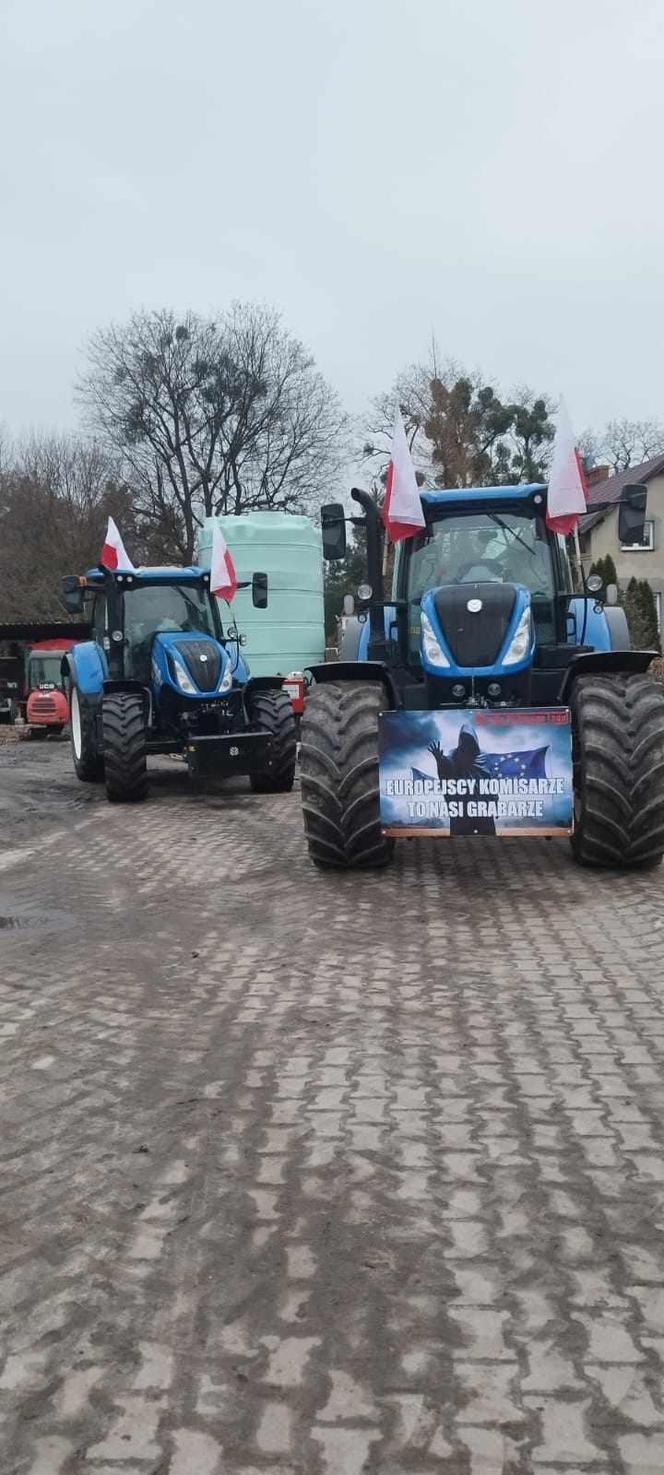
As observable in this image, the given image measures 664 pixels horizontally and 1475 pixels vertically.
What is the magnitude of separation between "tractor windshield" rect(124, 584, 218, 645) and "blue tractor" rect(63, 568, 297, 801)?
0.01 metres

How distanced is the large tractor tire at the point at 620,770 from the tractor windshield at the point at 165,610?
6.97 m

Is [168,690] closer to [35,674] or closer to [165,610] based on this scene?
[165,610]

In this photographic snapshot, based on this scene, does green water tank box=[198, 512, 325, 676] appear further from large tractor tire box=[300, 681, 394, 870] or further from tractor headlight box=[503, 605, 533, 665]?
large tractor tire box=[300, 681, 394, 870]

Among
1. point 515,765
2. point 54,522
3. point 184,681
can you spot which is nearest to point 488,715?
point 515,765

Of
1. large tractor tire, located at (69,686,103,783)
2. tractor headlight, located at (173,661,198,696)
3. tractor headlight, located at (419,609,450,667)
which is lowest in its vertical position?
large tractor tire, located at (69,686,103,783)

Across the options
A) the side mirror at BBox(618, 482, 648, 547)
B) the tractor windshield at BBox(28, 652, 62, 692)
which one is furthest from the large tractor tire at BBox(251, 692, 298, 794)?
the tractor windshield at BBox(28, 652, 62, 692)

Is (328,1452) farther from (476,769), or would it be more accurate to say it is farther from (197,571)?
(197,571)

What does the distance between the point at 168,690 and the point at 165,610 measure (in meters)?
1.32

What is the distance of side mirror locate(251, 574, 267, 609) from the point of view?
14820mm

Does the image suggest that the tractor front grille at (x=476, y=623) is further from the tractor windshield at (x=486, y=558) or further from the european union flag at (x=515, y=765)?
the european union flag at (x=515, y=765)

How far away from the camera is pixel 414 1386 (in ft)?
8.73

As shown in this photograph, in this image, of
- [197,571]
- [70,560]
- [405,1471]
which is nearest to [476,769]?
[405,1471]

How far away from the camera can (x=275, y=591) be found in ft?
61.6

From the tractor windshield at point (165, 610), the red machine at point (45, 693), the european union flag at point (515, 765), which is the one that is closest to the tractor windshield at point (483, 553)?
the european union flag at point (515, 765)
